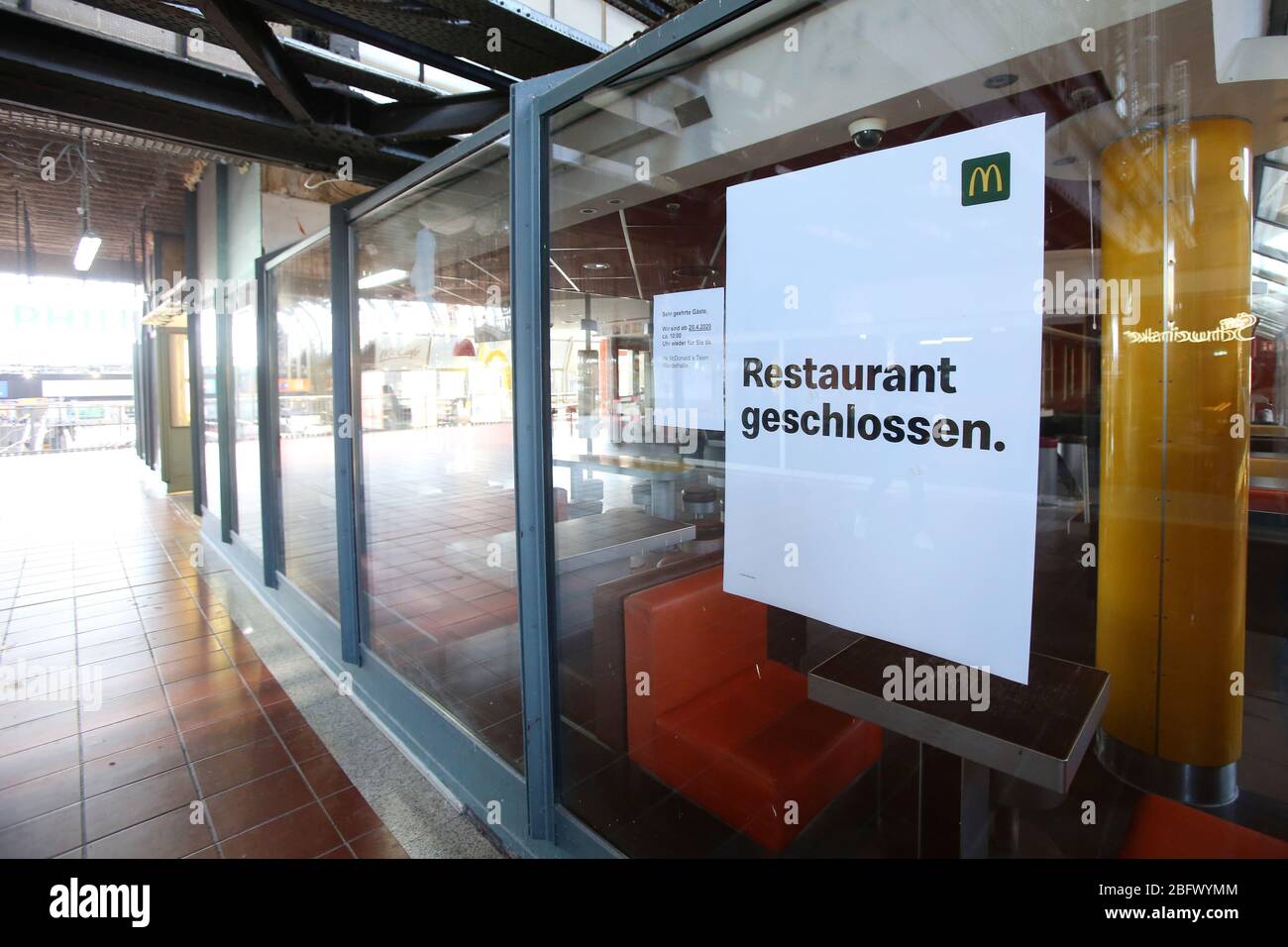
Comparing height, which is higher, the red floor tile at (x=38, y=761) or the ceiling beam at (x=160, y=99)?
the ceiling beam at (x=160, y=99)

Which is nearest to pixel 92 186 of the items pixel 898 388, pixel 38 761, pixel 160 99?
pixel 160 99

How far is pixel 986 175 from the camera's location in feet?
3.61

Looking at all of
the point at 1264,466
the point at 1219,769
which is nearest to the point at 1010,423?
the point at 1219,769

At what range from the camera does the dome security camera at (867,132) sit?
1.42 metres

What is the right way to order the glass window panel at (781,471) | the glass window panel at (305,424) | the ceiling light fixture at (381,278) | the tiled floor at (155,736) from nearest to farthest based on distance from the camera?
1. the glass window panel at (781,471)
2. the tiled floor at (155,736)
3. the ceiling light fixture at (381,278)
4. the glass window panel at (305,424)

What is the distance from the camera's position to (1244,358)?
2.28m

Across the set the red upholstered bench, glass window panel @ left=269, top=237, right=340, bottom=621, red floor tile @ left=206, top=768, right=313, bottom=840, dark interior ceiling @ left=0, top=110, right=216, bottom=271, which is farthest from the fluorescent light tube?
the red upholstered bench

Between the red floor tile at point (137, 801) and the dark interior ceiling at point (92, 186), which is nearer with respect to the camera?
the red floor tile at point (137, 801)

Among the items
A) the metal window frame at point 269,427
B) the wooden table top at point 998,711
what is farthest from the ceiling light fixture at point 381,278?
the wooden table top at point 998,711

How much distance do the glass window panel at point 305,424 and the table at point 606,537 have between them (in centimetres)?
131

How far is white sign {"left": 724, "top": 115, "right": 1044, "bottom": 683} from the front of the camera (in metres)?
1.09

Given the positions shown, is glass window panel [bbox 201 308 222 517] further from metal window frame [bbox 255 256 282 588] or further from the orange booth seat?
the orange booth seat

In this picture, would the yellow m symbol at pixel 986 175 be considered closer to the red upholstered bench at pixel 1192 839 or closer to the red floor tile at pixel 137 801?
the red upholstered bench at pixel 1192 839
